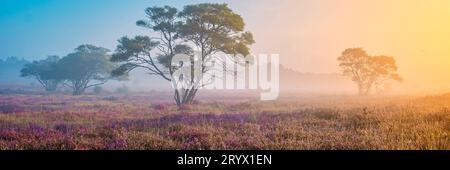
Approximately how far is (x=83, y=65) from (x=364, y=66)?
52976 millimetres

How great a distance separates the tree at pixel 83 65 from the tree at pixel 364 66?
148ft

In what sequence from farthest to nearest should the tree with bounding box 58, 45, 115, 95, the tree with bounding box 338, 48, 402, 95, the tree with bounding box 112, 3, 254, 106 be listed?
the tree with bounding box 338, 48, 402, 95
the tree with bounding box 58, 45, 115, 95
the tree with bounding box 112, 3, 254, 106

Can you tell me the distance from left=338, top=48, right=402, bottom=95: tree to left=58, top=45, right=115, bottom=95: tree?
45214 millimetres

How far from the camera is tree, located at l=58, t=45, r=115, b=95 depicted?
202ft

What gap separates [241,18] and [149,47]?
890 cm

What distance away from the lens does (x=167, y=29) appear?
30.0 meters

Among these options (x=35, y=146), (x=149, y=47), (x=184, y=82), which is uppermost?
(x=149, y=47)

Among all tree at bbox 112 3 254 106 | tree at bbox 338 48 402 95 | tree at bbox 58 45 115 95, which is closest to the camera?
tree at bbox 112 3 254 106

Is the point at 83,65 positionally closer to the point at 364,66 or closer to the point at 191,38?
the point at 191,38
